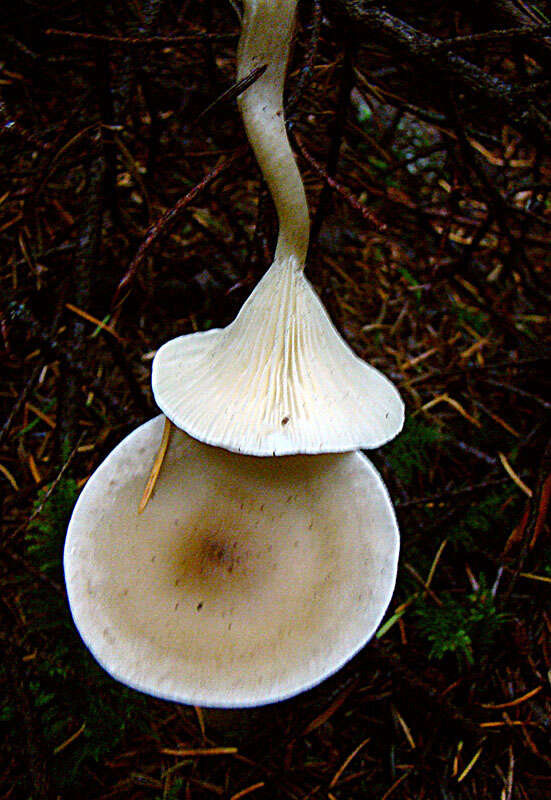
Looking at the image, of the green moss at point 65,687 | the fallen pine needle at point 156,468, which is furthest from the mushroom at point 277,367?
the green moss at point 65,687

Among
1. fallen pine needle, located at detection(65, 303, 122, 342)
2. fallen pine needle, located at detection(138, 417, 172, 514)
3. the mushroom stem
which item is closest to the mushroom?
the mushroom stem

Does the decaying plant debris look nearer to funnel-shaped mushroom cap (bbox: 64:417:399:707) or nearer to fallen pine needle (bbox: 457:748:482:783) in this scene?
fallen pine needle (bbox: 457:748:482:783)

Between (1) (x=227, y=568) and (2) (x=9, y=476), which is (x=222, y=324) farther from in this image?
(1) (x=227, y=568)

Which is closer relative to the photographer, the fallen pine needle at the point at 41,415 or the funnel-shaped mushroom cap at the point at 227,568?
the funnel-shaped mushroom cap at the point at 227,568

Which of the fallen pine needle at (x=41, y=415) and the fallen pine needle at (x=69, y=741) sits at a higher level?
the fallen pine needle at (x=41, y=415)

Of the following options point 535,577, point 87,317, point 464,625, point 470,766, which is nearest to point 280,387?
point 87,317

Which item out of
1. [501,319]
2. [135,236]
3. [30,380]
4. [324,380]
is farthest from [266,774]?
[501,319]

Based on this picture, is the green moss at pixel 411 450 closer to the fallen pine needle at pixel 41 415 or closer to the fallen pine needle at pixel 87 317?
the fallen pine needle at pixel 87 317
